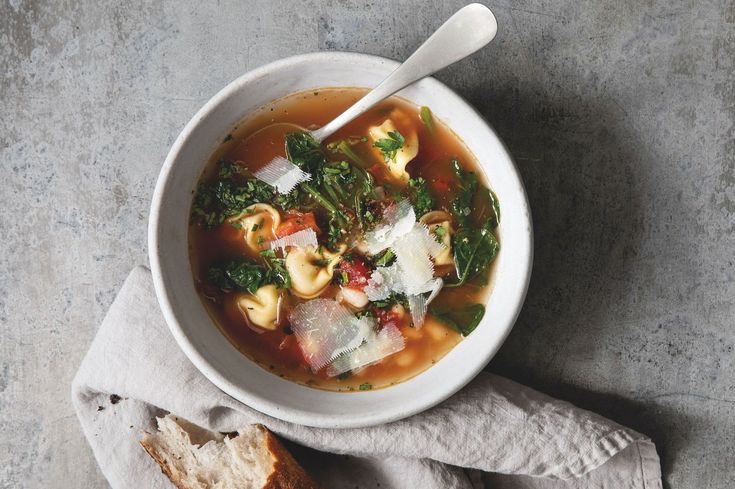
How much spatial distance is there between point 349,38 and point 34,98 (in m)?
1.56

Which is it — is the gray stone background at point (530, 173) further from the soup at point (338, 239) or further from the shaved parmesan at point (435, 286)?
the shaved parmesan at point (435, 286)

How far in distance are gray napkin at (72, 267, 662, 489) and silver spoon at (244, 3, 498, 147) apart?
138 cm

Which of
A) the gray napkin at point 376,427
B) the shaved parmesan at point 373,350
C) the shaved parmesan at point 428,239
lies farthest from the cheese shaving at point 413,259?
the gray napkin at point 376,427

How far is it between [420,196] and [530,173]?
0.61 m

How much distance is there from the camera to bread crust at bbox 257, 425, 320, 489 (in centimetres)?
285

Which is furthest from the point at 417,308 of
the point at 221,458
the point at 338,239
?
the point at 221,458

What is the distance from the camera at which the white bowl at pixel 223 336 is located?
275 cm

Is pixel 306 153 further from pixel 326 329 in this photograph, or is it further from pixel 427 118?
pixel 326 329

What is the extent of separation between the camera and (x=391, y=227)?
293 cm

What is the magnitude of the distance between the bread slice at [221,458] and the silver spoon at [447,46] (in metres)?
1.59

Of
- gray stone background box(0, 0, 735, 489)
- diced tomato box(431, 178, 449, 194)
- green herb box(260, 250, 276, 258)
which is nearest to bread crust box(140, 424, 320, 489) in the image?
gray stone background box(0, 0, 735, 489)

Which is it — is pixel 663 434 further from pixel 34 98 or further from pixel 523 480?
pixel 34 98

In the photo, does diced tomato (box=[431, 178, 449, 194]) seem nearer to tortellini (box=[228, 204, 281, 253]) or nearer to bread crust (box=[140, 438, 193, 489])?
tortellini (box=[228, 204, 281, 253])

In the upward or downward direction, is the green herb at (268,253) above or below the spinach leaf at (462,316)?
above
